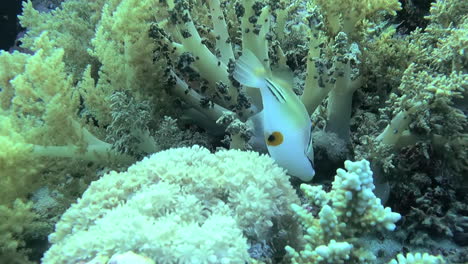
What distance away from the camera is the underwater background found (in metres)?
1.71

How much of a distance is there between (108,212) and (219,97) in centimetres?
151

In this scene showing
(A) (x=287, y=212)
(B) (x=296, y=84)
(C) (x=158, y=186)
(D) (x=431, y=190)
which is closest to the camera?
(C) (x=158, y=186)

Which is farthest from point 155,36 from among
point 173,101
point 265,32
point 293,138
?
point 293,138

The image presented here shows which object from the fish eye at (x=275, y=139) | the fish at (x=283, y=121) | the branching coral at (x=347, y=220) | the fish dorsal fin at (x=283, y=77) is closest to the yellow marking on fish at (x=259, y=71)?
the fish at (x=283, y=121)

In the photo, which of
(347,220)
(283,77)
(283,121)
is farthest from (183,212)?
(283,77)

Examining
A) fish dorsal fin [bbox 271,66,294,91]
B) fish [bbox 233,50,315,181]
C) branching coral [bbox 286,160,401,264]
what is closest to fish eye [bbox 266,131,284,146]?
fish [bbox 233,50,315,181]

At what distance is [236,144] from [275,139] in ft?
0.89

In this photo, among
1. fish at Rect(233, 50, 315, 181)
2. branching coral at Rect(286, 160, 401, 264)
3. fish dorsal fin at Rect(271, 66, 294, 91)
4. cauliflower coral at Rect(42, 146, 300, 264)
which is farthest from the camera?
fish dorsal fin at Rect(271, 66, 294, 91)

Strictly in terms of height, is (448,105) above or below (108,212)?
above

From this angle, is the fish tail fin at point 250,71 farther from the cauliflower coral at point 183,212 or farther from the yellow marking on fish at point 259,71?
the cauliflower coral at point 183,212

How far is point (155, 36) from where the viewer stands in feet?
8.67

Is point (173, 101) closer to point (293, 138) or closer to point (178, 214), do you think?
point (293, 138)

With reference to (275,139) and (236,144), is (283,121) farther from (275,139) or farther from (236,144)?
(236,144)

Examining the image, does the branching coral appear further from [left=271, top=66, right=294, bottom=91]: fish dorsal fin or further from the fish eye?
[left=271, top=66, right=294, bottom=91]: fish dorsal fin
